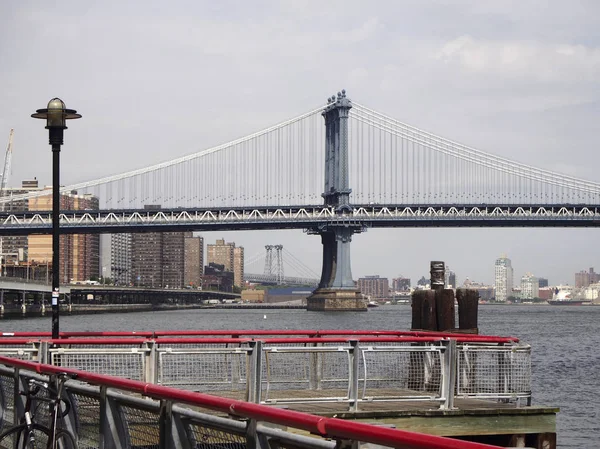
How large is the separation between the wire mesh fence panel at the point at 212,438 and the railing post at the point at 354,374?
15.6 feet

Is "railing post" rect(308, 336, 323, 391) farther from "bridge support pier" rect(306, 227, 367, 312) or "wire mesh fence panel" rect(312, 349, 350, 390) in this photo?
"bridge support pier" rect(306, 227, 367, 312)

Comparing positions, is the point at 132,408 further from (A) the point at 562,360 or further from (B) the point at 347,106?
(B) the point at 347,106

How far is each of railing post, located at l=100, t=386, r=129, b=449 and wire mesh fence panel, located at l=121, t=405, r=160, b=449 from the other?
0.04 meters

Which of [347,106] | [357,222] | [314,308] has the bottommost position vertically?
[314,308]

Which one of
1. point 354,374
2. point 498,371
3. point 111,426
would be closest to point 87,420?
point 111,426

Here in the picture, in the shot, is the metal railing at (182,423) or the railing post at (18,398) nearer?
the metal railing at (182,423)

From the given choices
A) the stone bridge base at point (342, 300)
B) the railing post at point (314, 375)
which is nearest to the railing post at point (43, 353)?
the railing post at point (314, 375)

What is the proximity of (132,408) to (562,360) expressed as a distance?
33.3m

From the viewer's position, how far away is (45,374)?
7523mm

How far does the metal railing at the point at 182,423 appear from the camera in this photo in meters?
4.34

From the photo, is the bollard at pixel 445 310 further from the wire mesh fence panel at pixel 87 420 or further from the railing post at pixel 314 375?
the wire mesh fence panel at pixel 87 420

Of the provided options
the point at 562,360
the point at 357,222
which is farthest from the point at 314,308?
the point at 562,360

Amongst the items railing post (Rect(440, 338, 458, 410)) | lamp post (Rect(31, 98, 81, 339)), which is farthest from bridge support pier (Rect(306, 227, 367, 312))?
railing post (Rect(440, 338, 458, 410))

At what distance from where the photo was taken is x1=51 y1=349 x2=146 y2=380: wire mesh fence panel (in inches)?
412
